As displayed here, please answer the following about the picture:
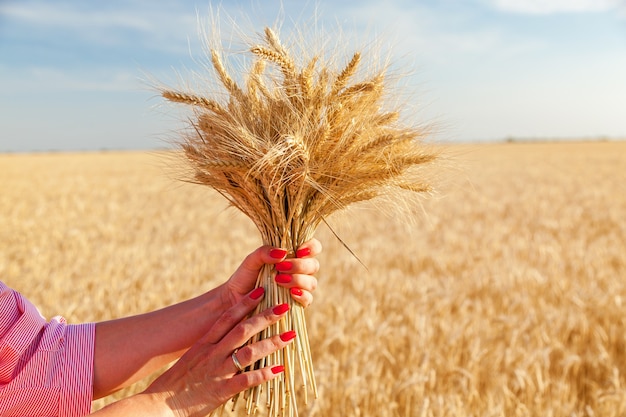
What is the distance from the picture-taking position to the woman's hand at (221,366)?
3.89ft

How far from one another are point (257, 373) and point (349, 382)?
1268mm

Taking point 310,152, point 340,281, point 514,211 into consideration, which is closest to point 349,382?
point 310,152

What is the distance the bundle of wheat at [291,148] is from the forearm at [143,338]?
11.8 inches

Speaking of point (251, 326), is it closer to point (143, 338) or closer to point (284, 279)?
point (284, 279)

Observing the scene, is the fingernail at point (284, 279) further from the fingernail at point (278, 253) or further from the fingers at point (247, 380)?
the fingers at point (247, 380)

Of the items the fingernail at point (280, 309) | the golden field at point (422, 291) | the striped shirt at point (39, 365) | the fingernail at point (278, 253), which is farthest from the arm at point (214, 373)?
the golden field at point (422, 291)

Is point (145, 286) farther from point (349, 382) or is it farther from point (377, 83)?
point (377, 83)

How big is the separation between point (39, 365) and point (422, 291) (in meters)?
2.90

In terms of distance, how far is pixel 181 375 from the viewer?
4.05ft

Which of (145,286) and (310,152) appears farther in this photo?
(145,286)

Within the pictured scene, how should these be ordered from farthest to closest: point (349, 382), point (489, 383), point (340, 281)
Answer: point (340, 281) → point (489, 383) → point (349, 382)

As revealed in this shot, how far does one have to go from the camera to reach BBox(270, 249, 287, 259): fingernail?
1.23 metres

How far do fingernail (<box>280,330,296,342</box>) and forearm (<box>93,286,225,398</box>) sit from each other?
32cm

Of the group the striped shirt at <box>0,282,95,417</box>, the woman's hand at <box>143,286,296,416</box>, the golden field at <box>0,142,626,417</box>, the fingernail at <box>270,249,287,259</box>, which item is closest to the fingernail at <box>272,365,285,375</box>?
the woman's hand at <box>143,286,296,416</box>
